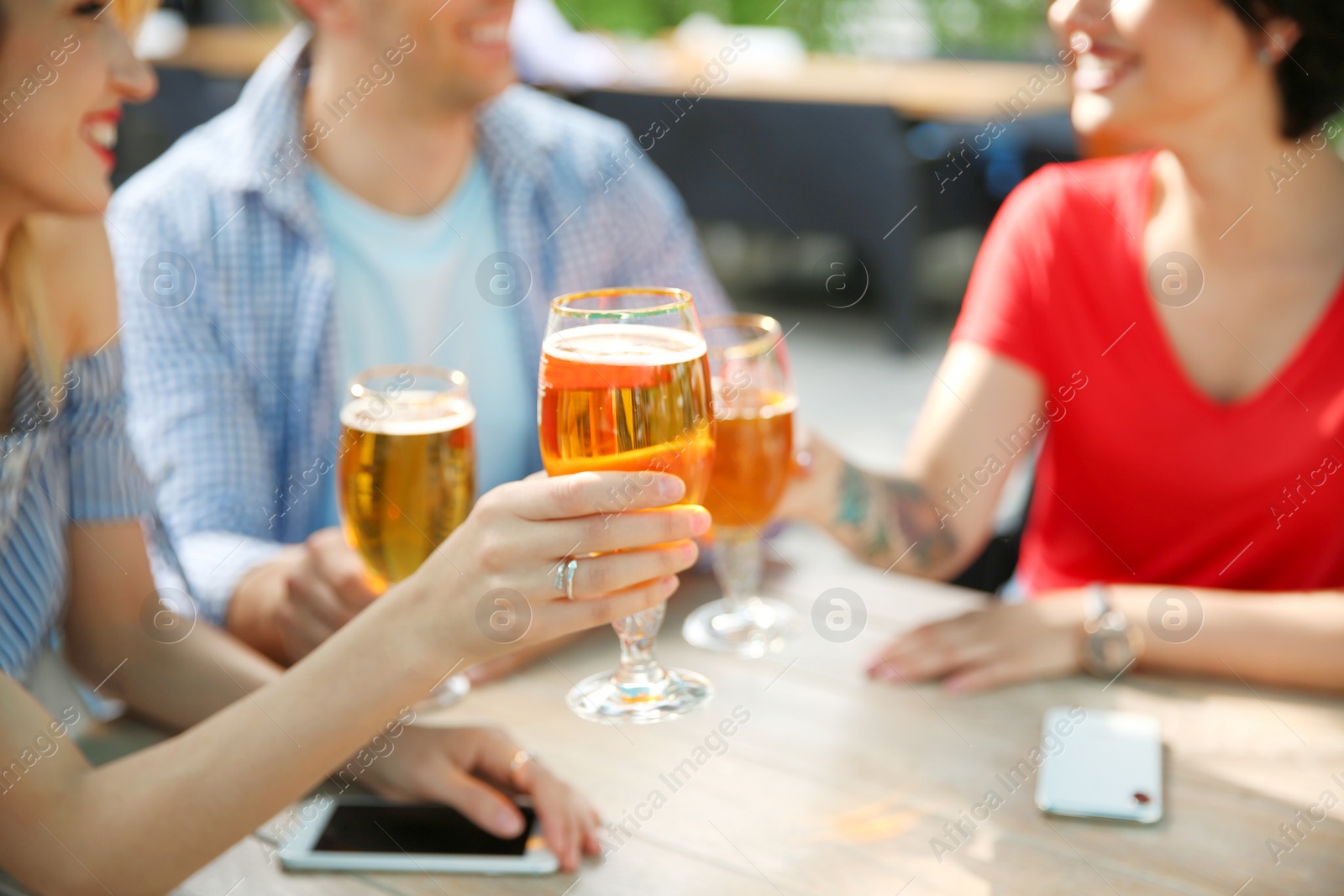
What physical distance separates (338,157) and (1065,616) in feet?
4.41

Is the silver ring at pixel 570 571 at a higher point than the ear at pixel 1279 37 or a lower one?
lower

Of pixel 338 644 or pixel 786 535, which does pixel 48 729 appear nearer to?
pixel 338 644

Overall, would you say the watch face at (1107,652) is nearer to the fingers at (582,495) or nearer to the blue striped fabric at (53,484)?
the fingers at (582,495)

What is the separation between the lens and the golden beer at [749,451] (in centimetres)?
118

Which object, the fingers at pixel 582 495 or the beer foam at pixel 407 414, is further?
the beer foam at pixel 407 414

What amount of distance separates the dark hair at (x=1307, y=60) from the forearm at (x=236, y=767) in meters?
1.37

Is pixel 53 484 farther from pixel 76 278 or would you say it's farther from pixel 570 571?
pixel 570 571

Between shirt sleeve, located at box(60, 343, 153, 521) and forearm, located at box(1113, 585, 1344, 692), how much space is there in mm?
1094

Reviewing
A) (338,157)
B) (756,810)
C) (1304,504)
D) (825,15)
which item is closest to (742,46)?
(825,15)

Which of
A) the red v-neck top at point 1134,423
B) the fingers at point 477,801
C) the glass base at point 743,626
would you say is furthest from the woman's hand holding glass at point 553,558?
the red v-neck top at point 1134,423

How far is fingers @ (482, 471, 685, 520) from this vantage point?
76 cm

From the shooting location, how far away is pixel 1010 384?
68.1 inches

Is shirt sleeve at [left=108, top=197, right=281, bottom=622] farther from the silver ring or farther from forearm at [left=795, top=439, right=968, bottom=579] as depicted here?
the silver ring

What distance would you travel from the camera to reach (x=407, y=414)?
109 cm
